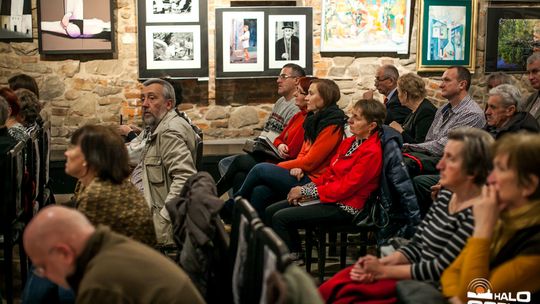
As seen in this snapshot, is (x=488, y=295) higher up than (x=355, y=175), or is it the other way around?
(x=355, y=175)

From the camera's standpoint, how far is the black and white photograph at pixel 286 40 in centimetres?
840

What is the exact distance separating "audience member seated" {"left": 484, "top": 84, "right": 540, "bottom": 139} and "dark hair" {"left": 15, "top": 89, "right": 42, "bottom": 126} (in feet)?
10.9

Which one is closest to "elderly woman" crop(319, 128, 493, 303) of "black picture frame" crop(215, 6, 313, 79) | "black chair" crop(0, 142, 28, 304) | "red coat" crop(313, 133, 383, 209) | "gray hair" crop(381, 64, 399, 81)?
"red coat" crop(313, 133, 383, 209)

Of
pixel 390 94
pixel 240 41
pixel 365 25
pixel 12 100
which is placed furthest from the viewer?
pixel 365 25

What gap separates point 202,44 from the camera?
328 inches

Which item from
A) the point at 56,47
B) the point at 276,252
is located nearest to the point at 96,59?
the point at 56,47

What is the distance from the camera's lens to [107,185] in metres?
3.63

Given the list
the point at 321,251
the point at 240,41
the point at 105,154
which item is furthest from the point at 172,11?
the point at 105,154

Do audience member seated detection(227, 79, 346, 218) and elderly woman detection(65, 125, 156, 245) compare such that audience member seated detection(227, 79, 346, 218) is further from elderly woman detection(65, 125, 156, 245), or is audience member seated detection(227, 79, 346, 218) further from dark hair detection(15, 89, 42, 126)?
elderly woman detection(65, 125, 156, 245)

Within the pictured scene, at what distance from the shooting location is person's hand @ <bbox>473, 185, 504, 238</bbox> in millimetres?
2908

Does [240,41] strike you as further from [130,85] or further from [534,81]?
[534,81]

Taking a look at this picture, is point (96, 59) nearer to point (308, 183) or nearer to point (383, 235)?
point (308, 183)

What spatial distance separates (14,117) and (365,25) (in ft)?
13.1

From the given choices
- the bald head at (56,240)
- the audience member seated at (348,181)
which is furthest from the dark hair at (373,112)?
the bald head at (56,240)
